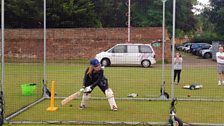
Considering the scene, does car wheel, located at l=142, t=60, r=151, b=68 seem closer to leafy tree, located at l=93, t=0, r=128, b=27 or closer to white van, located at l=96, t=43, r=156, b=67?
white van, located at l=96, t=43, r=156, b=67

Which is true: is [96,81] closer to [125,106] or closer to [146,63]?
[125,106]

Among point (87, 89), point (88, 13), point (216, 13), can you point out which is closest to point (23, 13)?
point (88, 13)

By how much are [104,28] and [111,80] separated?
45.1 feet

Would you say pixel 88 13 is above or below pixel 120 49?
above

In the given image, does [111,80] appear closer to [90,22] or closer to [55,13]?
[55,13]

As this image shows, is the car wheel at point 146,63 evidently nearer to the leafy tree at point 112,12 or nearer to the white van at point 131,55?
the white van at point 131,55

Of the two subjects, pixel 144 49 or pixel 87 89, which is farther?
pixel 144 49

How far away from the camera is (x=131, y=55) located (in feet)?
94.8

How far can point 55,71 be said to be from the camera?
26719 millimetres

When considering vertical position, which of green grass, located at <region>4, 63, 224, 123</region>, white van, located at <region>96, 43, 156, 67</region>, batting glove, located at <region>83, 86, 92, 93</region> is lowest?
green grass, located at <region>4, 63, 224, 123</region>

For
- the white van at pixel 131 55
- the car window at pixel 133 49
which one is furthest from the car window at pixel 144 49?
the car window at pixel 133 49

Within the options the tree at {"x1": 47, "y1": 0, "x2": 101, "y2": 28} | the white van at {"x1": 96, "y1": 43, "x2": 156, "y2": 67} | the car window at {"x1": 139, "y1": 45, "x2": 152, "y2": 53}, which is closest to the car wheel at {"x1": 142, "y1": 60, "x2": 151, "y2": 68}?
the white van at {"x1": 96, "y1": 43, "x2": 156, "y2": 67}

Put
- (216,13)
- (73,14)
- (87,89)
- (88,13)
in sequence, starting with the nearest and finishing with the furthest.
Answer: (87,89), (73,14), (88,13), (216,13)

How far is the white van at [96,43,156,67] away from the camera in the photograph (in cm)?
2914
